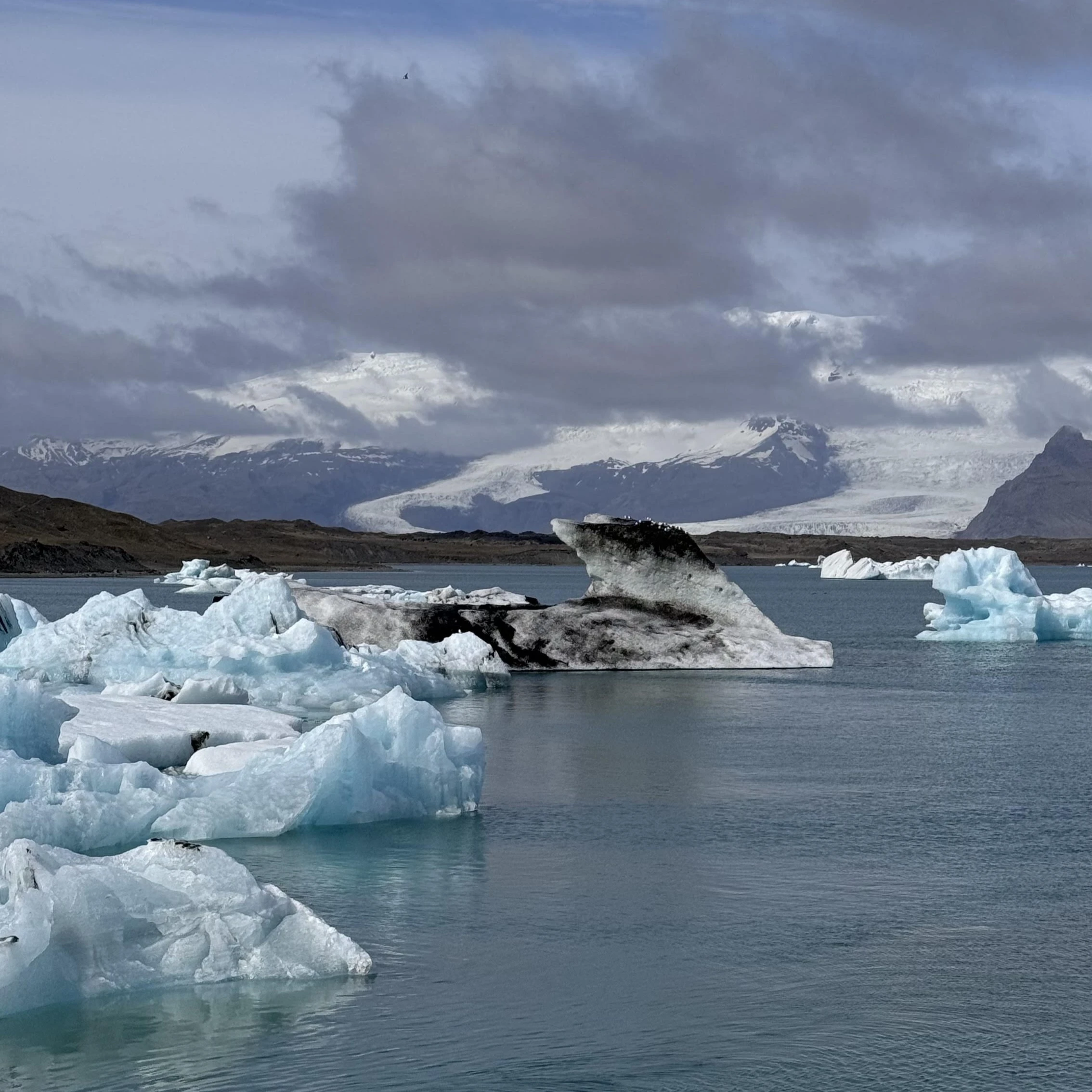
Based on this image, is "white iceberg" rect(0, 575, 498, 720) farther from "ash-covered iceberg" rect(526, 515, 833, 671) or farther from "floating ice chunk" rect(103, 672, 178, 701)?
"ash-covered iceberg" rect(526, 515, 833, 671)

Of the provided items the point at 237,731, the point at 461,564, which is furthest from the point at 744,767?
the point at 461,564

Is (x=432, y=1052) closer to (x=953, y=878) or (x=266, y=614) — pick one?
(x=953, y=878)

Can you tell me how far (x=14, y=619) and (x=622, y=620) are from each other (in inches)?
433

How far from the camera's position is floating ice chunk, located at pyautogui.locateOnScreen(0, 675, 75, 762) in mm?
14938

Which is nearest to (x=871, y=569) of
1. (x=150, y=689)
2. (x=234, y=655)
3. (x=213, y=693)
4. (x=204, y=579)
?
(x=204, y=579)

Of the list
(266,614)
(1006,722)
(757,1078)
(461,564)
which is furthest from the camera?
(461,564)

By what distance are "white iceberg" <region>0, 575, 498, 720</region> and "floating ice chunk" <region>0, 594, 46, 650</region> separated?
2.37 feet

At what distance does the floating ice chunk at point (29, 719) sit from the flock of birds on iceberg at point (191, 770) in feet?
0.05

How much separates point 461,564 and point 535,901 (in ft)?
511

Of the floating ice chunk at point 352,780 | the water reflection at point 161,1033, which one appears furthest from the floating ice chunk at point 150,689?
the water reflection at point 161,1033

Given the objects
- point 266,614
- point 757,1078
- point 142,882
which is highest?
point 266,614

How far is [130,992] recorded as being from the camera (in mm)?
9359

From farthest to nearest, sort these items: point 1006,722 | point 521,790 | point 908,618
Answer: point 908,618
point 1006,722
point 521,790

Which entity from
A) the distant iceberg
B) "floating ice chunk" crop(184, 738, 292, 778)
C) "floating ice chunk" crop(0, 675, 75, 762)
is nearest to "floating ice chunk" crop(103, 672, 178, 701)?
"floating ice chunk" crop(184, 738, 292, 778)
